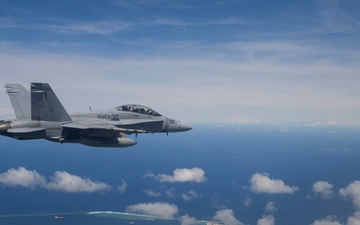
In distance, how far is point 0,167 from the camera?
19688cm

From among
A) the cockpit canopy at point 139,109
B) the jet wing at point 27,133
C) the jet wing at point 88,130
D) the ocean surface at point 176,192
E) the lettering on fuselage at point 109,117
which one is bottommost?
the ocean surface at point 176,192

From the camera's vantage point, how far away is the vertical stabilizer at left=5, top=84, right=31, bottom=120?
64.3 feet

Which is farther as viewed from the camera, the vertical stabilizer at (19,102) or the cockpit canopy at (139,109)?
the cockpit canopy at (139,109)

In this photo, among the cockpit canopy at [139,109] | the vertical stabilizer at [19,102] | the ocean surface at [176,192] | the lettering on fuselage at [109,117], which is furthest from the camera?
the ocean surface at [176,192]

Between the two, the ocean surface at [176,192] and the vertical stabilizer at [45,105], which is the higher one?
the vertical stabilizer at [45,105]

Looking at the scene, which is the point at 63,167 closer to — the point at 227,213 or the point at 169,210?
the point at 169,210

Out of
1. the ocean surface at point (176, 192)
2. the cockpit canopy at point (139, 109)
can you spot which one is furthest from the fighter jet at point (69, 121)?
the ocean surface at point (176, 192)

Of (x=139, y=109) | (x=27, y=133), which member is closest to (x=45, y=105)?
(x=27, y=133)

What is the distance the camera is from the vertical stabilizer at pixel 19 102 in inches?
772

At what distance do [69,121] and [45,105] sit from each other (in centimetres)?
166

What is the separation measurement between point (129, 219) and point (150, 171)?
5497 centimetres

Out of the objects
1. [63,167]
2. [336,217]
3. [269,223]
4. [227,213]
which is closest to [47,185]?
[63,167]

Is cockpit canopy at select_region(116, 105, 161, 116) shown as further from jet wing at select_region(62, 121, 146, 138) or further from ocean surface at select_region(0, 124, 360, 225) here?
ocean surface at select_region(0, 124, 360, 225)

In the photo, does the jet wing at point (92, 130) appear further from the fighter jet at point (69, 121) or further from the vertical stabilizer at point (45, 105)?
the vertical stabilizer at point (45, 105)
